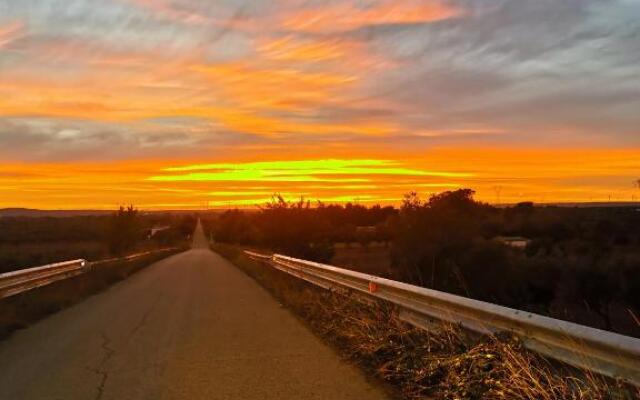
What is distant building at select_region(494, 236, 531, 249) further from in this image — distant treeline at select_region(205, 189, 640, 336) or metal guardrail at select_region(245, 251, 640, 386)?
metal guardrail at select_region(245, 251, 640, 386)

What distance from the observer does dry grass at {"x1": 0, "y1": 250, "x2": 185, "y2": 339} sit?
42.6 feet

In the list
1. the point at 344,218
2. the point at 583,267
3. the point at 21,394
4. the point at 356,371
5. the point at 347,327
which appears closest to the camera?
the point at 21,394

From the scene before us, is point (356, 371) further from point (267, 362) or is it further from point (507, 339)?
point (507, 339)

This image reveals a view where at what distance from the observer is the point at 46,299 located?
16.3 meters

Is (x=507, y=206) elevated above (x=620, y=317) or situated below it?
above

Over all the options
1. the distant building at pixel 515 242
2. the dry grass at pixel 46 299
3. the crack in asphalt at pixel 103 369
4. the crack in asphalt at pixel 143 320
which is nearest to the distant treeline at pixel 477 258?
the distant building at pixel 515 242

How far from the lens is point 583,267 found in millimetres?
37562

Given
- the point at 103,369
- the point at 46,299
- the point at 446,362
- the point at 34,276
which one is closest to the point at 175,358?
the point at 103,369

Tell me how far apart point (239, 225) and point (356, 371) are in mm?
99223

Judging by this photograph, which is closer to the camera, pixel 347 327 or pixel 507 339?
pixel 507 339

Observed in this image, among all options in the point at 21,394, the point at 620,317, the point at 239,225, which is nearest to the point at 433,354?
the point at 21,394

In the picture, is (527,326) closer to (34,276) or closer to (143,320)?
(143,320)

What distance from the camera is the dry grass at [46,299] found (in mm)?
12977

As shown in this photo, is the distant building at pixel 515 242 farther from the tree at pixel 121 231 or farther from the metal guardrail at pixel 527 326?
the metal guardrail at pixel 527 326
